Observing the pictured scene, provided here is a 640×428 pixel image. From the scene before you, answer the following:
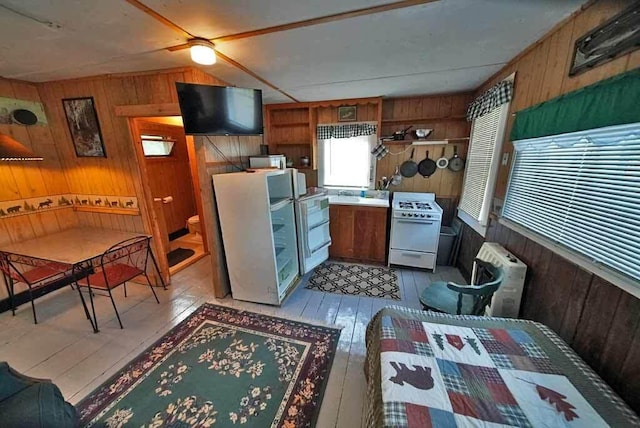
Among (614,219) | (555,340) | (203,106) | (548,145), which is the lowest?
(555,340)

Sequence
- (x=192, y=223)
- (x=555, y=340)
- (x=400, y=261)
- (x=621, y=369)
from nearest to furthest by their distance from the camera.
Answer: (x=621, y=369) → (x=555, y=340) → (x=400, y=261) → (x=192, y=223)

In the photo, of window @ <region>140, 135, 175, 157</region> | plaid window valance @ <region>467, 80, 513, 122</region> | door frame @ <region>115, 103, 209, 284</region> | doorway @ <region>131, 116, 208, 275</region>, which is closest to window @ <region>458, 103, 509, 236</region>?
plaid window valance @ <region>467, 80, 513, 122</region>

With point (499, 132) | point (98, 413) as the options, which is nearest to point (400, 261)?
point (499, 132)

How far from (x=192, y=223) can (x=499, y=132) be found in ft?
15.6

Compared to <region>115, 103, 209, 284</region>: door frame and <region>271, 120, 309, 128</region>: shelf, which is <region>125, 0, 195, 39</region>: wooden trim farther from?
<region>271, 120, 309, 128</region>: shelf

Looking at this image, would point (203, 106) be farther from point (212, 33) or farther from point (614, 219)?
point (614, 219)

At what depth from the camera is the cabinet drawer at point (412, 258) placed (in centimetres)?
304

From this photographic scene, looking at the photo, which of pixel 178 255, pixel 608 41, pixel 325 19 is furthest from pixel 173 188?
pixel 608 41

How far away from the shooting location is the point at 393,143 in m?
3.36

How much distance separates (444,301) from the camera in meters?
1.82

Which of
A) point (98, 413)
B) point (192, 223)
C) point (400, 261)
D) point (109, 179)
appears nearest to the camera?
point (98, 413)

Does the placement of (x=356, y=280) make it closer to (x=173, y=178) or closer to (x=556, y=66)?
(x=556, y=66)

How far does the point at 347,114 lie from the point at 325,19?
2239mm

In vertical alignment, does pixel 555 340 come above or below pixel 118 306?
above
